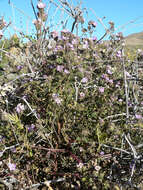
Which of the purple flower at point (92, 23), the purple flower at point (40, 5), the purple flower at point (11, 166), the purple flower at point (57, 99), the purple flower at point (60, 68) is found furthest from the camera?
the purple flower at point (92, 23)

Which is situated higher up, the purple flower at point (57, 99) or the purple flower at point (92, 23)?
the purple flower at point (92, 23)

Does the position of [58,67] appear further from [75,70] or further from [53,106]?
[53,106]

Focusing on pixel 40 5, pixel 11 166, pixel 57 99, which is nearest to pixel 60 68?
pixel 57 99

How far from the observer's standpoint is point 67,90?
6.31 feet

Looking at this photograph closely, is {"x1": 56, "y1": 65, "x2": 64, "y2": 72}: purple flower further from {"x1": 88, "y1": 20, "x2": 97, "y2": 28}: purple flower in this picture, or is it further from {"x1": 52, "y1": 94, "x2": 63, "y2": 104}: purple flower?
{"x1": 88, "y1": 20, "x2": 97, "y2": 28}: purple flower

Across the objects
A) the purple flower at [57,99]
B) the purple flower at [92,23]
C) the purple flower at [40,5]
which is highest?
the purple flower at [40,5]

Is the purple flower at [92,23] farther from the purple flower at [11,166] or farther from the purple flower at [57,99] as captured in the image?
the purple flower at [11,166]

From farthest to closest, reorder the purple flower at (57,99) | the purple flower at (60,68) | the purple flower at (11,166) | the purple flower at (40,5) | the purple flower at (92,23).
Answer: the purple flower at (92,23), the purple flower at (40,5), the purple flower at (60,68), the purple flower at (57,99), the purple flower at (11,166)

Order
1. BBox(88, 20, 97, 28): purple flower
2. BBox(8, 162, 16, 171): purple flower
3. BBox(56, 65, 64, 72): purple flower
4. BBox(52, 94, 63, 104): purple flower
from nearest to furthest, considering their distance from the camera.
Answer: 1. BBox(8, 162, 16, 171): purple flower
2. BBox(52, 94, 63, 104): purple flower
3. BBox(56, 65, 64, 72): purple flower
4. BBox(88, 20, 97, 28): purple flower

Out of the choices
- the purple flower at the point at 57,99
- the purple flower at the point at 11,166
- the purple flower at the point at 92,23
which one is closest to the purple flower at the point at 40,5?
the purple flower at the point at 92,23

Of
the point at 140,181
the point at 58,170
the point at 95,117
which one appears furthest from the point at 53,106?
the point at 140,181

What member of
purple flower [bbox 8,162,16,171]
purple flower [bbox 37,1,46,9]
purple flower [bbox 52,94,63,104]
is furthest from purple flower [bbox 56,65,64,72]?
purple flower [bbox 8,162,16,171]

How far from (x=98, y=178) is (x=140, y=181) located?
0.29 meters

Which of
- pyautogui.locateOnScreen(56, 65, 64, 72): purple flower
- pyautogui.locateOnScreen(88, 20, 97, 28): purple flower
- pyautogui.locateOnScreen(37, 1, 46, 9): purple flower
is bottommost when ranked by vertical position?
pyautogui.locateOnScreen(56, 65, 64, 72): purple flower
